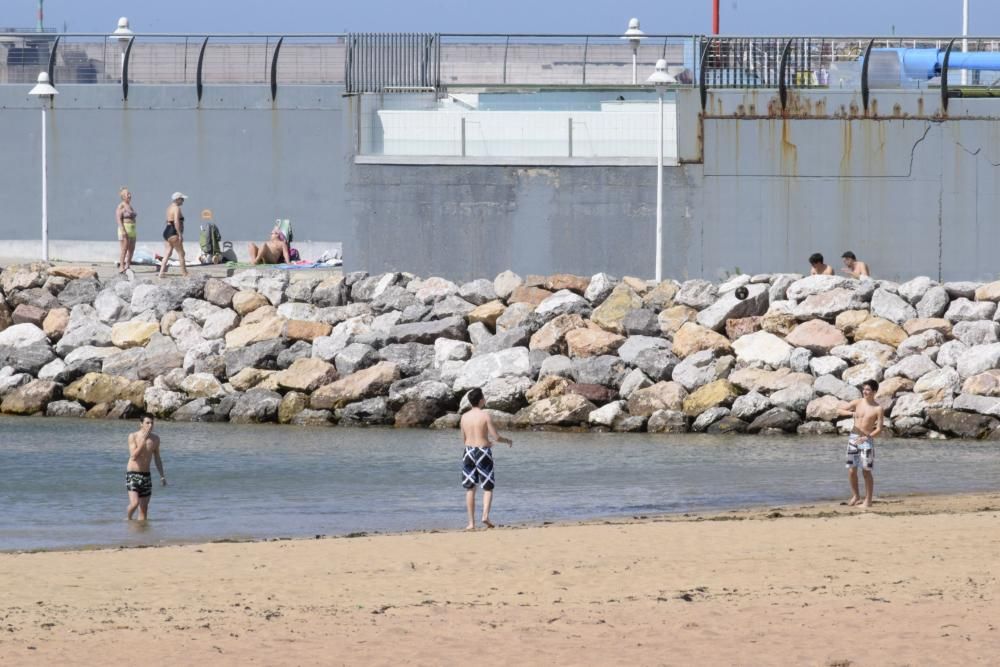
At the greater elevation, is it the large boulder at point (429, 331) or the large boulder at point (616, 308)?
the large boulder at point (616, 308)

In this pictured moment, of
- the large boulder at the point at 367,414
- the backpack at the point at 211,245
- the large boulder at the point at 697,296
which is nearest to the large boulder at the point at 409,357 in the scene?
the large boulder at the point at 367,414

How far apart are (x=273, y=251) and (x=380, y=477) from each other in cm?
1432

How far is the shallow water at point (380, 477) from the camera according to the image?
17516mm

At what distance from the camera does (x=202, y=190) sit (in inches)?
1410

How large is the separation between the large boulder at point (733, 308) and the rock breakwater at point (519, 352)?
1.1 inches

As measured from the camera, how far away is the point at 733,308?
26.1 metres

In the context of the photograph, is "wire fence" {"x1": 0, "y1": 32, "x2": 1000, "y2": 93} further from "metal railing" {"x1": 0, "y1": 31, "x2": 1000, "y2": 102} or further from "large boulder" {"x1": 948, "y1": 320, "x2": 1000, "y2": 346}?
"large boulder" {"x1": 948, "y1": 320, "x2": 1000, "y2": 346}

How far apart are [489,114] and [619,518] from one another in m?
14.0

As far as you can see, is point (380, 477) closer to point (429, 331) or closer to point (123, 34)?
point (429, 331)

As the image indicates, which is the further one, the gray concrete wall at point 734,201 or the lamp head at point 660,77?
the gray concrete wall at point 734,201

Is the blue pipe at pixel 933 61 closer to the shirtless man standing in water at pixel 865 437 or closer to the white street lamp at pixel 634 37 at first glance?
the white street lamp at pixel 634 37

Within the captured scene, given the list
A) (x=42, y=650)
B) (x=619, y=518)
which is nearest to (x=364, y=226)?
(x=619, y=518)

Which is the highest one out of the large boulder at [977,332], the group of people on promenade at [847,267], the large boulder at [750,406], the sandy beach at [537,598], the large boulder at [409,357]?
the group of people on promenade at [847,267]

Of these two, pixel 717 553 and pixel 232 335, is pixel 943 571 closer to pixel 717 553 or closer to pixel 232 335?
pixel 717 553
